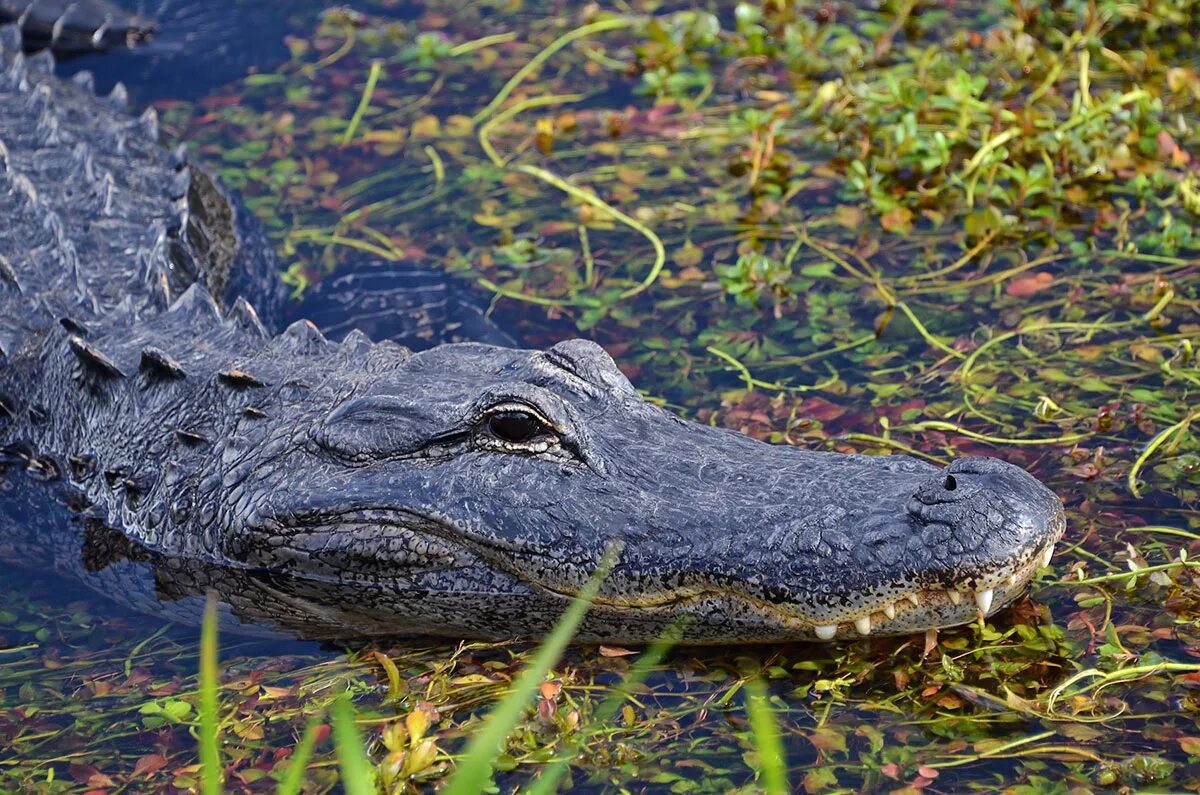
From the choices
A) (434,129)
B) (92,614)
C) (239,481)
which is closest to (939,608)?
(239,481)

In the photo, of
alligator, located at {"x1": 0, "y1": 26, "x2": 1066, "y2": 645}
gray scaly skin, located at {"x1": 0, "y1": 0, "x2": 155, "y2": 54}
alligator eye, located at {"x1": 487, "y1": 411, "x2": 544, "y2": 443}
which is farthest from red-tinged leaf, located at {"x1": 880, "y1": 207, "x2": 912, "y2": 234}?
gray scaly skin, located at {"x1": 0, "y1": 0, "x2": 155, "y2": 54}

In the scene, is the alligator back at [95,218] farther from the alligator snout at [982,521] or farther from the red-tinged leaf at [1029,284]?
the red-tinged leaf at [1029,284]

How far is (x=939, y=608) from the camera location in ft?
11.6

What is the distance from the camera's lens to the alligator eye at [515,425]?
3943 mm

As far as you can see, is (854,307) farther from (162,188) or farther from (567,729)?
(162,188)

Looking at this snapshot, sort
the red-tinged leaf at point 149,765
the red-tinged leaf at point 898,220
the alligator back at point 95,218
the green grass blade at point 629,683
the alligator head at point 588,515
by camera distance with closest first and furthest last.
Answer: the alligator head at point 588,515 → the green grass blade at point 629,683 → the red-tinged leaf at point 149,765 → the alligator back at point 95,218 → the red-tinged leaf at point 898,220

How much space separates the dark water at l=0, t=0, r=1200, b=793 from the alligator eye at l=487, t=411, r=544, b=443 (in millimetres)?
647

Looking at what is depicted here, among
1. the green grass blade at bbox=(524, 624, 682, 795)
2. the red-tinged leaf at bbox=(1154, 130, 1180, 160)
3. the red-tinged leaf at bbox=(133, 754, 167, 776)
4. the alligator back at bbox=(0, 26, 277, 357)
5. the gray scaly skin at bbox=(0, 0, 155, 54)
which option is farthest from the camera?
the gray scaly skin at bbox=(0, 0, 155, 54)

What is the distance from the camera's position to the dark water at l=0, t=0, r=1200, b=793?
3660 mm

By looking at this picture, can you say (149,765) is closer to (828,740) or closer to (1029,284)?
(828,740)

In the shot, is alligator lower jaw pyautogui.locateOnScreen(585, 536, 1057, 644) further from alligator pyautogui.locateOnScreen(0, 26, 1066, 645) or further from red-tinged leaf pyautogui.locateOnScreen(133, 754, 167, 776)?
red-tinged leaf pyautogui.locateOnScreen(133, 754, 167, 776)

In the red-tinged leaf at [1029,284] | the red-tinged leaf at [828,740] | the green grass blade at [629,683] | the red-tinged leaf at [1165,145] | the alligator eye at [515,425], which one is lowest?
the red-tinged leaf at [828,740]

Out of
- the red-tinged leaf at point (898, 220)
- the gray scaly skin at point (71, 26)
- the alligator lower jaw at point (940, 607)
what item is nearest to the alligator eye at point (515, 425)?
the alligator lower jaw at point (940, 607)

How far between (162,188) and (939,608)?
4194 mm
